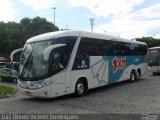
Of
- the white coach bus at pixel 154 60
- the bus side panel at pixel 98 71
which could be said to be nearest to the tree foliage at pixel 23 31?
the white coach bus at pixel 154 60

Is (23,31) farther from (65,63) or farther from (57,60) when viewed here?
(57,60)

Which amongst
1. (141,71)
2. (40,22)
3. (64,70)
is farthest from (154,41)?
(64,70)

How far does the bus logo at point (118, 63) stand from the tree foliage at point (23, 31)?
29.7m

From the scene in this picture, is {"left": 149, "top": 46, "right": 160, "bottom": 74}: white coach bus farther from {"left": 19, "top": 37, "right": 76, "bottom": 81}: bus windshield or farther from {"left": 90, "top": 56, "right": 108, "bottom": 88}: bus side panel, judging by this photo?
{"left": 19, "top": 37, "right": 76, "bottom": 81}: bus windshield

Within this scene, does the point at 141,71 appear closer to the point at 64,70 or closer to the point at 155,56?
the point at 155,56

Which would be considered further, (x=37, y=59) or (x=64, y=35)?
(x=64, y=35)

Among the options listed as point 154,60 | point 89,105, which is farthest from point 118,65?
point 154,60

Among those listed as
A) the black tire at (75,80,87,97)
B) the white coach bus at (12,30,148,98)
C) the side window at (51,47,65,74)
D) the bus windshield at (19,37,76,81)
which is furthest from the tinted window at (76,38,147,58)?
the black tire at (75,80,87,97)

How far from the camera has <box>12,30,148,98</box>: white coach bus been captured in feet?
41.7

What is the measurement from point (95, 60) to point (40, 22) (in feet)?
113

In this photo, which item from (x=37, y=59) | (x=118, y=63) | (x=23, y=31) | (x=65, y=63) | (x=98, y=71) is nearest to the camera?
(x=37, y=59)

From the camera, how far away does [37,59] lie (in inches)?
512

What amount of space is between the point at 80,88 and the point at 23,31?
36.6 meters

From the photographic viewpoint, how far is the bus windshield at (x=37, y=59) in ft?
41.8
